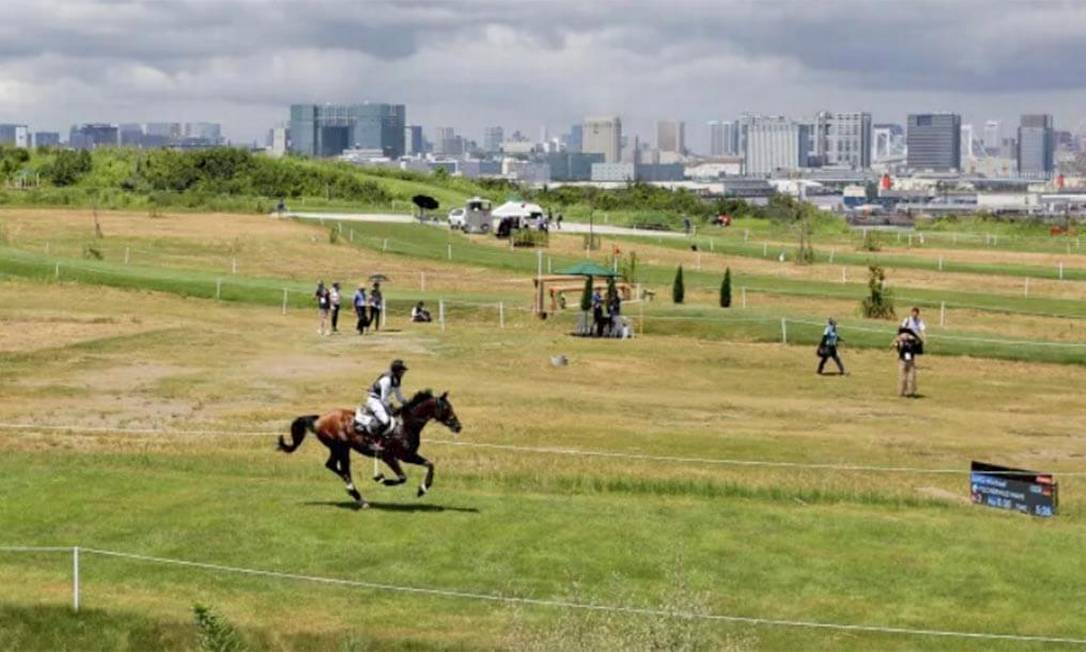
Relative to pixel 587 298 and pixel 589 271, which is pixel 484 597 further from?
pixel 589 271

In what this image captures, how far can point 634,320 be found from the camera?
203ft

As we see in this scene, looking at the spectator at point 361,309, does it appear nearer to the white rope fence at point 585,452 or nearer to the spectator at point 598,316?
the spectator at point 598,316

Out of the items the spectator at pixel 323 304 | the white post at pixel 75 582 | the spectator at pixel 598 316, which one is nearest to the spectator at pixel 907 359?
the spectator at pixel 598 316

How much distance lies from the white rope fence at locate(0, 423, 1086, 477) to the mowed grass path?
37 centimetres

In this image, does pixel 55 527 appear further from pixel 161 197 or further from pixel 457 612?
pixel 161 197

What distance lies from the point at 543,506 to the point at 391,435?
12.7ft

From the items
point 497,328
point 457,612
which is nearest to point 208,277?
point 497,328

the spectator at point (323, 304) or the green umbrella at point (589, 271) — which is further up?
the green umbrella at point (589, 271)

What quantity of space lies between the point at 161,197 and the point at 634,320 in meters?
84.2

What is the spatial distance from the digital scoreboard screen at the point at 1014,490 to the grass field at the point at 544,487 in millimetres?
537

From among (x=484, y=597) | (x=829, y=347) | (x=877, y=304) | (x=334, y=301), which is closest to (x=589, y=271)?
(x=334, y=301)

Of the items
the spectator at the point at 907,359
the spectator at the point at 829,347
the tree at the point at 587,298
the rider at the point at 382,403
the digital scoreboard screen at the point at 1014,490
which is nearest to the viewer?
the rider at the point at 382,403

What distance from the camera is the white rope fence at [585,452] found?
1348 inches

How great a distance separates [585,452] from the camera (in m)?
35.1
